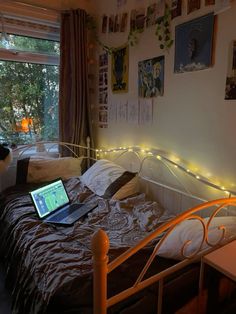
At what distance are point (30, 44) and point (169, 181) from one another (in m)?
2.02

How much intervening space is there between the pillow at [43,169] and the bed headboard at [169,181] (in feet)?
1.72

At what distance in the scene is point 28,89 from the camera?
2816 mm

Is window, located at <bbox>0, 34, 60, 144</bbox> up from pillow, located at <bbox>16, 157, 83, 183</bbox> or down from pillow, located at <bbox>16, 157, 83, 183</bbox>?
up

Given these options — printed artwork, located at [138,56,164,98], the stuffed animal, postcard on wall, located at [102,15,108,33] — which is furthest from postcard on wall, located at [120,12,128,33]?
the stuffed animal

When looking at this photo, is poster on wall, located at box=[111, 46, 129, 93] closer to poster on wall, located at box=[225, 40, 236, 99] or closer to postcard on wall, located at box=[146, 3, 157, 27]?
postcard on wall, located at box=[146, 3, 157, 27]

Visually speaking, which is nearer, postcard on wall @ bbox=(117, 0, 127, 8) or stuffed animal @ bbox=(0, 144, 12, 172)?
stuffed animal @ bbox=(0, 144, 12, 172)

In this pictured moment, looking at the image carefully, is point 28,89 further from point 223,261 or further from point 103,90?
point 223,261

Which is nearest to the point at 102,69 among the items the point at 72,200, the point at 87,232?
the point at 72,200

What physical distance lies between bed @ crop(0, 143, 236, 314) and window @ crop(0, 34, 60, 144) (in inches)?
19.4

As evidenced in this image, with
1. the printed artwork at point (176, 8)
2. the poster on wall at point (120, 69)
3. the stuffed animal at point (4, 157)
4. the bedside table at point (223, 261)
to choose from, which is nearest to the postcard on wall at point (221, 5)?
the printed artwork at point (176, 8)

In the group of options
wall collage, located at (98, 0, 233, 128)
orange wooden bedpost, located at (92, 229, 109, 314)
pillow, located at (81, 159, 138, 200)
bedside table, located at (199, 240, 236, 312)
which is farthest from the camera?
pillow, located at (81, 159, 138, 200)

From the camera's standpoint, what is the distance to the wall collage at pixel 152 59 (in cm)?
163

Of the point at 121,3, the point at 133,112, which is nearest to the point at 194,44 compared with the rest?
the point at 133,112

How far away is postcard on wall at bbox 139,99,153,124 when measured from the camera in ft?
7.11
